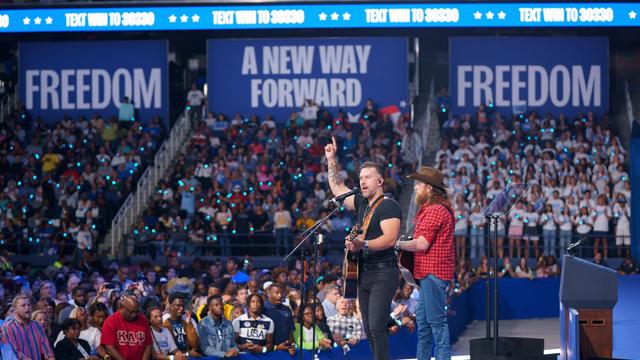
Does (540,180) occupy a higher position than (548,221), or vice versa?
(540,180)

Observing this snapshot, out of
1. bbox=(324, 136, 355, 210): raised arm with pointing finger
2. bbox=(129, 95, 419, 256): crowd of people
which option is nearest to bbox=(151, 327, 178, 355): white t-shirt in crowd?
bbox=(324, 136, 355, 210): raised arm with pointing finger

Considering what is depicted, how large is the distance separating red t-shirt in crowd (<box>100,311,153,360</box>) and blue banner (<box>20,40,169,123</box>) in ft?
56.0

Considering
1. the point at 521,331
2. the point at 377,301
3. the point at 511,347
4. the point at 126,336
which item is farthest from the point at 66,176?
the point at 377,301

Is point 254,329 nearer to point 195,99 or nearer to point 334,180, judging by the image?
point 334,180

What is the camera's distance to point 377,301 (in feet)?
25.9

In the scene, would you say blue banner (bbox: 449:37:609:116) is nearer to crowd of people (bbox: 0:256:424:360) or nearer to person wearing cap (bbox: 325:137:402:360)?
crowd of people (bbox: 0:256:424:360)

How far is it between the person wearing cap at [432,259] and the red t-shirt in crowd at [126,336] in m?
2.71

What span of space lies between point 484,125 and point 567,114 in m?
2.62

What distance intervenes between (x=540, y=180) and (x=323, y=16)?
523 cm

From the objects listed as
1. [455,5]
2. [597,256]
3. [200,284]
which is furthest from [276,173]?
[200,284]

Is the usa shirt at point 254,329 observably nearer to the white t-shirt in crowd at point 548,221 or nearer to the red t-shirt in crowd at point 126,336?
the red t-shirt in crowd at point 126,336

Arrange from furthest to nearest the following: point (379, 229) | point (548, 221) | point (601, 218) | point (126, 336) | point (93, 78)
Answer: point (93, 78)
point (601, 218)
point (548, 221)
point (126, 336)
point (379, 229)

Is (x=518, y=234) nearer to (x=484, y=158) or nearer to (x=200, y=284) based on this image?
(x=484, y=158)

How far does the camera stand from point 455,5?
21.3 m
